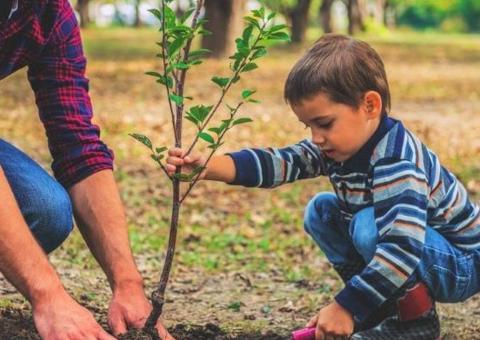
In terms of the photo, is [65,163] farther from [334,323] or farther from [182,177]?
[334,323]

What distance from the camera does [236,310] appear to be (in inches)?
152

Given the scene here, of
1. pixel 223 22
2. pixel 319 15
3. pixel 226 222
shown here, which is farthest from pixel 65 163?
pixel 319 15

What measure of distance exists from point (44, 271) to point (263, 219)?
3.28m

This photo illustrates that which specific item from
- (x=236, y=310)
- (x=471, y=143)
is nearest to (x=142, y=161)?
(x=471, y=143)

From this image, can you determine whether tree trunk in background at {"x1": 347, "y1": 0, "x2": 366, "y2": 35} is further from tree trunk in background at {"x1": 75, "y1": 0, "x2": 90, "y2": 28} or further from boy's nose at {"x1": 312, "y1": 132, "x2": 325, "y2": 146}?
boy's nose at {"x1": 312, "y1": 132, "x2": 325, "y2": 146}

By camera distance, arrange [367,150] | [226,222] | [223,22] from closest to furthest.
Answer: [367,150]
[226,222]
[223,22]

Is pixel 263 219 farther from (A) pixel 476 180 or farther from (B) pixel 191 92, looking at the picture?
(B) pixel 191 92

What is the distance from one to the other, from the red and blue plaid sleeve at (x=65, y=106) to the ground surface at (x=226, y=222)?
556 mm

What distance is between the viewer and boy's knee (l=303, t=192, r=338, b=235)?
337cm

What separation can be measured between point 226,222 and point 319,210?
2281mm

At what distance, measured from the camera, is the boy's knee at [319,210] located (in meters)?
3.37

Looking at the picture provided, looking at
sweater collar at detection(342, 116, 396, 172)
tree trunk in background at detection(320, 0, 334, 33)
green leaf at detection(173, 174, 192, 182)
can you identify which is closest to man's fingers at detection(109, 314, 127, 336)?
green leaf at detection(173, 174, 192, 182)

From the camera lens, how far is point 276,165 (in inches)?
123

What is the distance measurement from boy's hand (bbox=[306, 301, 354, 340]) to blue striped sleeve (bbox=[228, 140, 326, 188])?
0.56 meters
